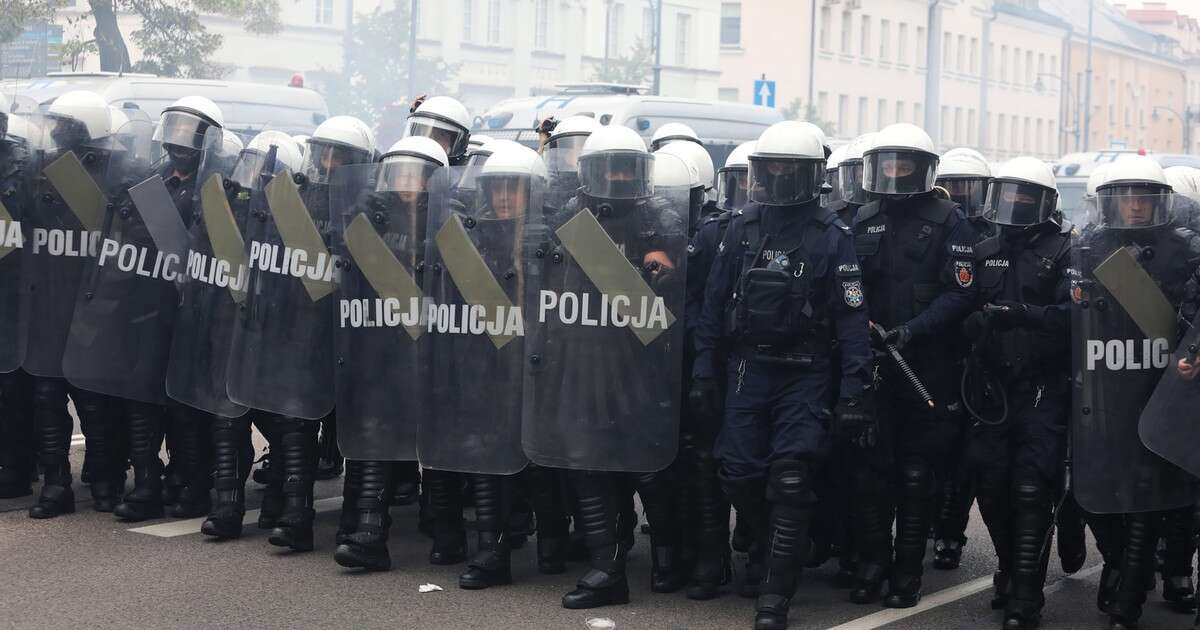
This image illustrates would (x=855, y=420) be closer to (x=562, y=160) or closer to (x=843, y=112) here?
(x=562, y=160)

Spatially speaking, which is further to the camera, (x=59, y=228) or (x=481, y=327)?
(x=59, y=228)

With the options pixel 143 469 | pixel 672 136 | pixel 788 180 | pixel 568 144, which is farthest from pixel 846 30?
pixel 788 180

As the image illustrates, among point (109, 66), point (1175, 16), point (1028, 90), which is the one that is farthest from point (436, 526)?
point (1175, 16)

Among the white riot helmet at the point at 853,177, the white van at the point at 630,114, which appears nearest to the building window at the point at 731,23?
the white van at the point at 630,114

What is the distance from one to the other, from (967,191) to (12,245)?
15.1 ft

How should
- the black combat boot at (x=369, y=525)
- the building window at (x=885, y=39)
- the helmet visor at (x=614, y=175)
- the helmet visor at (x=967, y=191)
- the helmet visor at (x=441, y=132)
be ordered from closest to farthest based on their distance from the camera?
the helmet visor at (x=614, y=175) → the black combat boot at (x=369, y=525) → the helmet visor at (x=967, y=191) → the helmet visor at (x=441, y=132) → the building window at (x=885, y=39)

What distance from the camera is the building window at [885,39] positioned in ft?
194

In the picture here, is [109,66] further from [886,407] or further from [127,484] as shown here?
[886,407]

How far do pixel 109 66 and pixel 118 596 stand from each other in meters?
17.6

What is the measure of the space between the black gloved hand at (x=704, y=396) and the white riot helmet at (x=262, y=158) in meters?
2.18

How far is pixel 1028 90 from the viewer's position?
67.6m

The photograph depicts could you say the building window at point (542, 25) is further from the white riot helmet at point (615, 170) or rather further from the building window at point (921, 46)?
the white riot helmet at point (615, 170)

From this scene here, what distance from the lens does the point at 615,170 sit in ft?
21.3

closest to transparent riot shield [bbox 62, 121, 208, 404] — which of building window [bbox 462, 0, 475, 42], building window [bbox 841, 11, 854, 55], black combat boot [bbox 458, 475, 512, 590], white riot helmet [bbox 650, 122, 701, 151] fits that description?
black combat boot [bbox 458, 475, 512, 590]
